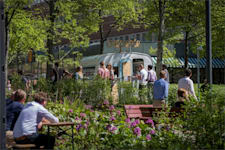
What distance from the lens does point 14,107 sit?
8320 millimetres

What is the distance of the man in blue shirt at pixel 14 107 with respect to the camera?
8.32 meters

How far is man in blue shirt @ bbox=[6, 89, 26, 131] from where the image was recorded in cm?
832

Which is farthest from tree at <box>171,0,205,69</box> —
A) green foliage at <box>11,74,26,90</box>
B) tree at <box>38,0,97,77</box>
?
green foliage at <box>11,74,26,90</box>

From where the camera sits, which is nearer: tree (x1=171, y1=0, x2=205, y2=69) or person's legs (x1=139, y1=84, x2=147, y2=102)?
person's legs (x1=139, y1=84, x2=147, y2=102)

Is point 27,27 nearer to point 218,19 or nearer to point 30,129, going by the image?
point 218,19

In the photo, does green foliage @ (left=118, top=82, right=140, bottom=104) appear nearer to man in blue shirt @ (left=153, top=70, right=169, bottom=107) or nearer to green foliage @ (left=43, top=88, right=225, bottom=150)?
man in blue shirt @ (left=153, top=70, right=169, bottom=107)

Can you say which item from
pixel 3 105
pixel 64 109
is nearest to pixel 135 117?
pixel 64 109

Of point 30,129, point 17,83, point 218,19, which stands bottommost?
point 30,129

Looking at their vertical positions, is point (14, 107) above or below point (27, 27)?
below

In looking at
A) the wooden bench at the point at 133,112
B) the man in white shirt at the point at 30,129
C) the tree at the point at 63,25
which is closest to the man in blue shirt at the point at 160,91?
the wooden bench at the point at 133,112

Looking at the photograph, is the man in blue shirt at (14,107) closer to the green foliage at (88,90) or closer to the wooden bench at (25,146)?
the wooden bench at (25,146)

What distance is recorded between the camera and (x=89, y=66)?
100 feet

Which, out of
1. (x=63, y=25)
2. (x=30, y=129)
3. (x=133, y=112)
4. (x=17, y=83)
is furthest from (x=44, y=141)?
(x=63, y=25)

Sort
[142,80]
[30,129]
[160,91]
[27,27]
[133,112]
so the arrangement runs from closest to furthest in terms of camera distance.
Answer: [30,129], [133,112], [160,91], [142,80], [27,27]
